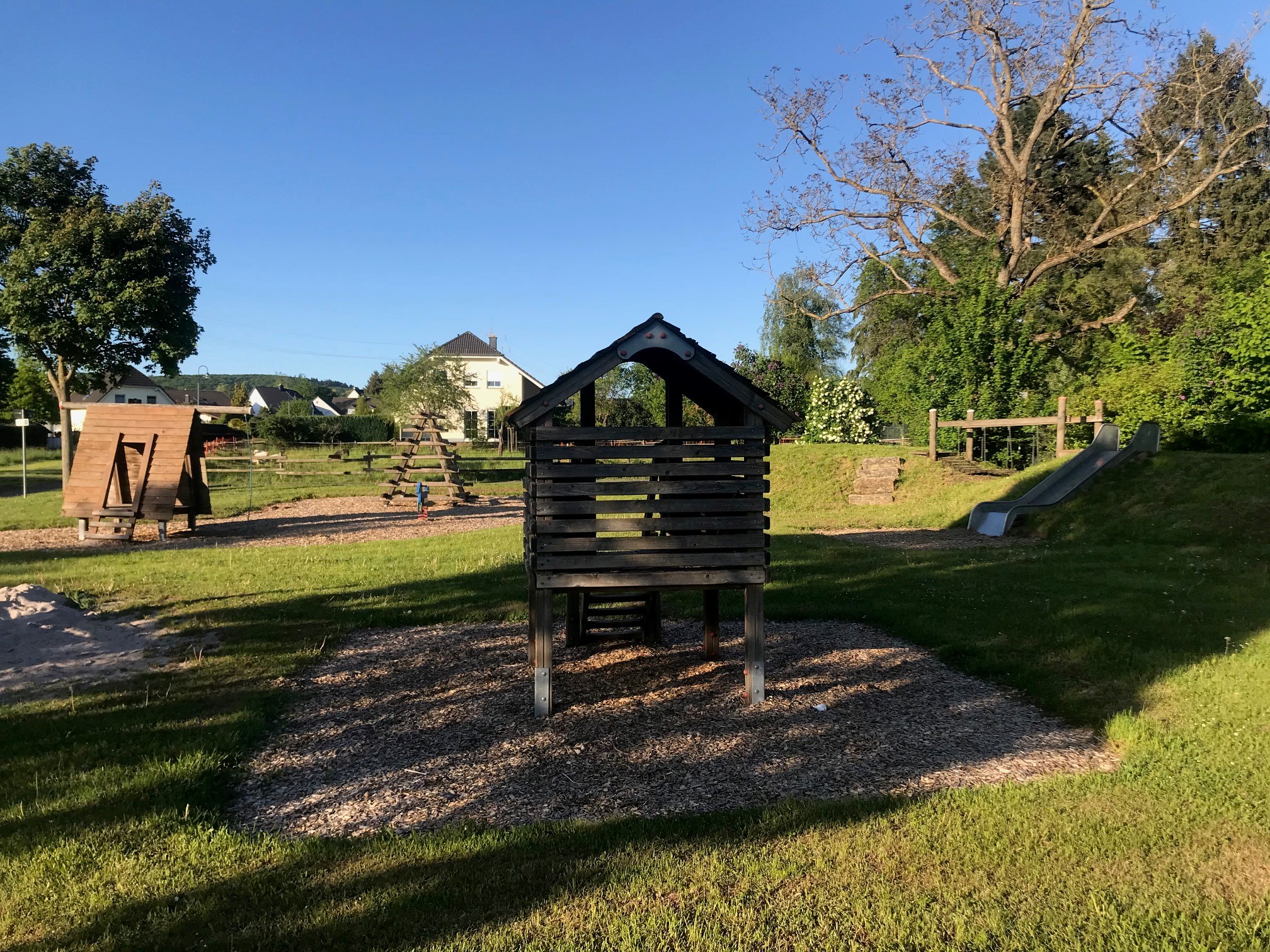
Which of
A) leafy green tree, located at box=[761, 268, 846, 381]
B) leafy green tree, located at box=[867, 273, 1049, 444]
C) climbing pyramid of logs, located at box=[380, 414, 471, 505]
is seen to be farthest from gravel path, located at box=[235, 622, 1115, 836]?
leafy green tree, located at box=[761, 268, 846, 381]

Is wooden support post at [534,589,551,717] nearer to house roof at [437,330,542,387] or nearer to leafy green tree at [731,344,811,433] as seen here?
leafy green tree at [731,344,811,433]

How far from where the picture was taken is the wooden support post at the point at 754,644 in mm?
6230

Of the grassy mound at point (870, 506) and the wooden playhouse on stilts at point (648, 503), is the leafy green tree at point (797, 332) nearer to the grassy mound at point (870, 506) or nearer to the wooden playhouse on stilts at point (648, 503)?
the grassy mound at point (870, 506)

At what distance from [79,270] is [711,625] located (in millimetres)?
28822

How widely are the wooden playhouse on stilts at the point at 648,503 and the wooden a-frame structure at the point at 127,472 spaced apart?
1257 cm

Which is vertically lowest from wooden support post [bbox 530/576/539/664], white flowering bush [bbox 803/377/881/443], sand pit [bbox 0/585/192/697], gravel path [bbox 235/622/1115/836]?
gravel path [bbox 235/622/1115/836]

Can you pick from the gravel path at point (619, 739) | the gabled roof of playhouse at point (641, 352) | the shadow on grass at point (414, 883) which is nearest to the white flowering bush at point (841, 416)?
the gravel path at point (619, 739)

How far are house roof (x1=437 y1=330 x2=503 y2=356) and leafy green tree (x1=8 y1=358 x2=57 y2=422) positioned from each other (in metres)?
28.5

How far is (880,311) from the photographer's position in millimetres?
43938

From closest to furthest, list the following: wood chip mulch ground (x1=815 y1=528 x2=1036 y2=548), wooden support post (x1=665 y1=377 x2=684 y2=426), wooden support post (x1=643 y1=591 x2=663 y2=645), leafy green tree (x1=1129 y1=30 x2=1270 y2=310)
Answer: wooden support post (x1=665 y1=377 x2=684 y2=426), wooden support post (x1=643 y1=591 x2=663 y2=645), wood chip mulch ground (x1=815 y1=528 x2=1036 y2=548), leafy green tree (x1=1129 y1=30 x2=1270 y2=310)

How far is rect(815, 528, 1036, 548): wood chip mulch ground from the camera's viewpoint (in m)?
15.0

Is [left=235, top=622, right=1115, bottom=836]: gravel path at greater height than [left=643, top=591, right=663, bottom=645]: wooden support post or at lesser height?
lesser

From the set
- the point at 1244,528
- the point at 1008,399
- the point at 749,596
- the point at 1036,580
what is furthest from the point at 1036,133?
the point at 749,596

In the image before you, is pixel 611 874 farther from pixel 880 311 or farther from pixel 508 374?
pixel 508 374
